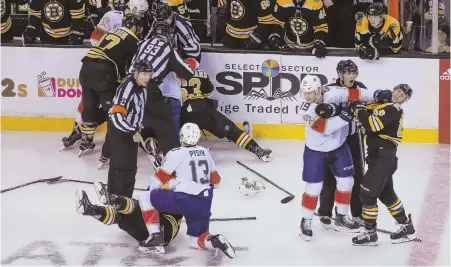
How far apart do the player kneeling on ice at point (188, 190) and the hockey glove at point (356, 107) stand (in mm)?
953

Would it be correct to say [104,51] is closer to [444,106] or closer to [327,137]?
[327,137]

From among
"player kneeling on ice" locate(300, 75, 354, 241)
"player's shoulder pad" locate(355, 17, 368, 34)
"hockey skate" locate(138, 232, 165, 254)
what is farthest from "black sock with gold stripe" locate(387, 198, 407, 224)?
"player's shoulder pad" locate(355, 17, 368, 34)

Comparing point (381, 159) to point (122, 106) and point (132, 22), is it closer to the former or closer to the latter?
point (122, 106)

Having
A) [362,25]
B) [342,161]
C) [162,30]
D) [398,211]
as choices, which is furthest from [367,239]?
[362,25]

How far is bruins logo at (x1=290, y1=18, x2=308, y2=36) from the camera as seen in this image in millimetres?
9711

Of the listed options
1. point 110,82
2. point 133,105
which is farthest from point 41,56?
point 133,105

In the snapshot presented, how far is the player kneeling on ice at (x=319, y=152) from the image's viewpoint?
679 cm

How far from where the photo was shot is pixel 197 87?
9148mm

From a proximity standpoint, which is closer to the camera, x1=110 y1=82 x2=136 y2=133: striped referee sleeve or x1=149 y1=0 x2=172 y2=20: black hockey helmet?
x1=110 y1=82 x2=136 y2=133: striped referee sleeve

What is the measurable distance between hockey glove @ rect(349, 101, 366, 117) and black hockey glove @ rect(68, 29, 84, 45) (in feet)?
12.3

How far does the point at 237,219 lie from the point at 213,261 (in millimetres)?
868

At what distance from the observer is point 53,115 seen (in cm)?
991

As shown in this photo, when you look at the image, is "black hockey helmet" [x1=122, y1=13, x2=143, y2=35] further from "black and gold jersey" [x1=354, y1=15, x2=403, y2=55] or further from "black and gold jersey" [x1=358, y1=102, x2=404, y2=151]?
"black and gold jersey" [x1=358, y1=102, x2=404, y2=151]

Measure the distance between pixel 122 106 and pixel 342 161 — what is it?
1489 millimetres
